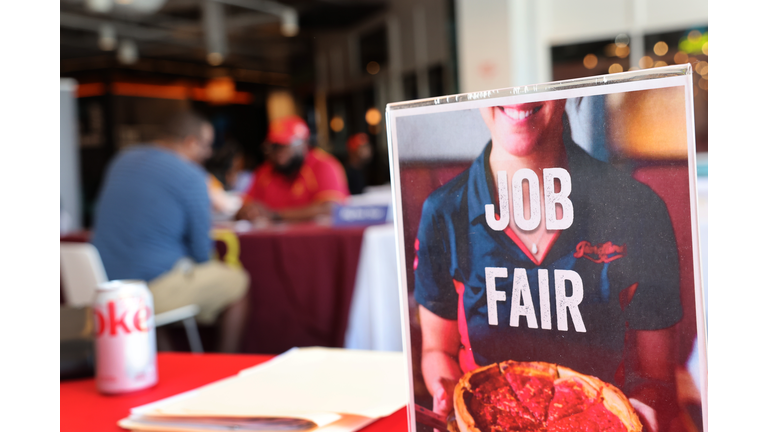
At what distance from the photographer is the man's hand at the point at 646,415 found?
0.40 meters

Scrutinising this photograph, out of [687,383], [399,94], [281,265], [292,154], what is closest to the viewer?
[687,383]

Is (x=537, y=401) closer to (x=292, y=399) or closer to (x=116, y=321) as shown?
(x=292, y=399)

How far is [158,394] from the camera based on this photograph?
2.44ft

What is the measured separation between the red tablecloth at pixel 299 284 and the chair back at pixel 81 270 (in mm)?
755

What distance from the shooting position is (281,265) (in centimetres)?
285

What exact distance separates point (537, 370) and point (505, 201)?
0.12 m

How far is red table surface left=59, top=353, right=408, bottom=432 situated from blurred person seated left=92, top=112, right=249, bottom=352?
151 cm

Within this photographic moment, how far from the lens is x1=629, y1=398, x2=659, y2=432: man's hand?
1.30 ft

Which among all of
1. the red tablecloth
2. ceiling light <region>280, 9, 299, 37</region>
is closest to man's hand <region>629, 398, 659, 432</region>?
the red tablecloth

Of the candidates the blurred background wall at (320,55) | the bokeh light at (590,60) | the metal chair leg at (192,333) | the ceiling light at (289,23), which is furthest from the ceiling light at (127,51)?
the metal chair leg at (192,333)

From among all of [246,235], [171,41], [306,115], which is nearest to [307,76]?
[306,115]
